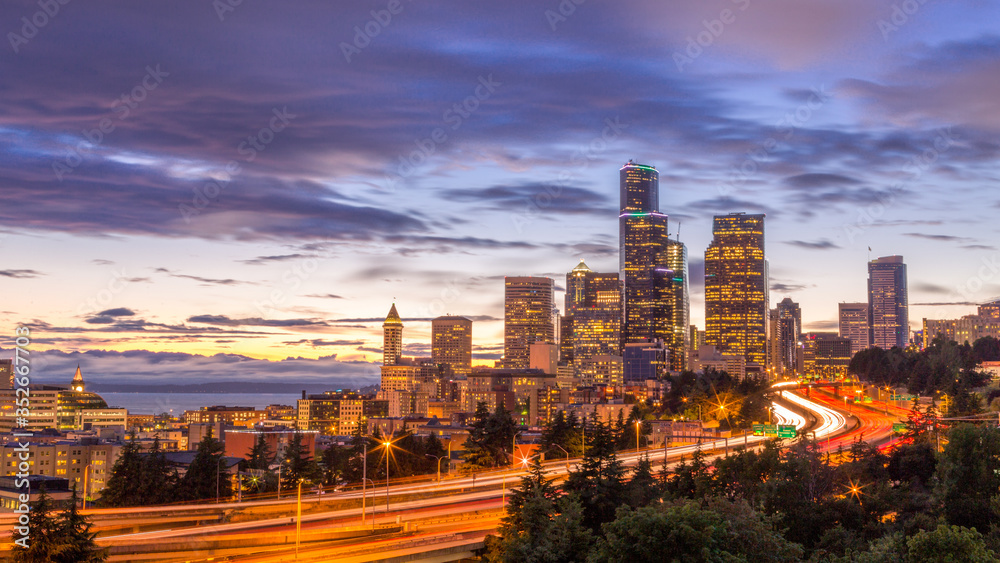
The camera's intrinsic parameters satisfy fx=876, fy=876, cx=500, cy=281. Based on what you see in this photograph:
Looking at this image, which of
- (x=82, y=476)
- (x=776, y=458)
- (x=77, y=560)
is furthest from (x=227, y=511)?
(x=82, y=476)

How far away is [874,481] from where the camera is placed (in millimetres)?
67250

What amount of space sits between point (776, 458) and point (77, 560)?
45.7 m

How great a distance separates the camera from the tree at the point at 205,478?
236 ft

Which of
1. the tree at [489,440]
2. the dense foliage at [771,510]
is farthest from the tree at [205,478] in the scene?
the dense foliage at [771,510]

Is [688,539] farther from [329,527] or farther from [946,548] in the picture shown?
[329,527]

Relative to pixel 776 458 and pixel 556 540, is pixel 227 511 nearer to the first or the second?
pixel 556 540

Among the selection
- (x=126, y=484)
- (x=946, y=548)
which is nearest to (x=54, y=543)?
(x=946, y=548)

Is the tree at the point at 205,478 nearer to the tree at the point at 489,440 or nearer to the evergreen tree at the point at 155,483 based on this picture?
the evergreen tree at the point at 155,483

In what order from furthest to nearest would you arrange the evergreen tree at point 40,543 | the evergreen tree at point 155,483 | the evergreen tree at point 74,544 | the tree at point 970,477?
the evergreen tree at point 155,483
the tree at point 970,477
the evergreen tree at point 74,544
the evergreen tree at point 40,543

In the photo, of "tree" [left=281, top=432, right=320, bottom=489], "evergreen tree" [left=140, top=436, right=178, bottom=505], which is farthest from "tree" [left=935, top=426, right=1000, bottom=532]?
"evergreen tree" [left=140, top=436, right=178, bottom=505]

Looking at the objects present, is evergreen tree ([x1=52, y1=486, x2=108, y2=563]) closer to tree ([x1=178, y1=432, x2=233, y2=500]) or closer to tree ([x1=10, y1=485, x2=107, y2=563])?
tree ([x1=10, y1=485, x2=107, y2=563])

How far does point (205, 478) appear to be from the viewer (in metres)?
73.4

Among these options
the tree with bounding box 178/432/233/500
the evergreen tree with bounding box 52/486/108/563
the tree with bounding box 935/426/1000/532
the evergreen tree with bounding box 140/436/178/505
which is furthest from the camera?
the tree with bounding box 178/432/233/500

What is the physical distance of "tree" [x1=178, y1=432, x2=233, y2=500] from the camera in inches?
2837
